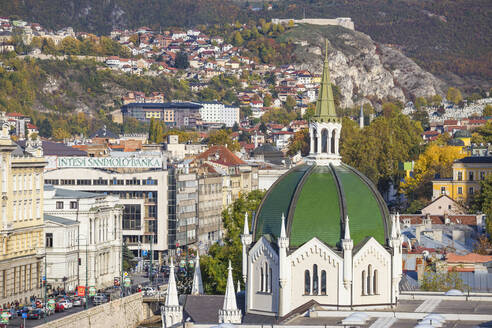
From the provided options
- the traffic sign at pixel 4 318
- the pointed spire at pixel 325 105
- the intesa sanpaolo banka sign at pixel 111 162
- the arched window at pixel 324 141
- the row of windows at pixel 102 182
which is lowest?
the traffic sign at pixel 4 318

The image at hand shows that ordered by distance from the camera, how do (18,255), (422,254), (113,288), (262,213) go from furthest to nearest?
(113,288) → (18,255) → (422,254) → (262,213)

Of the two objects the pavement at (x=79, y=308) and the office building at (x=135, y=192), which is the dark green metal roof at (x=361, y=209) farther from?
the office building at (x=135, y=192)

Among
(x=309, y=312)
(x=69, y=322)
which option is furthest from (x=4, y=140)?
(x=309, y=312)

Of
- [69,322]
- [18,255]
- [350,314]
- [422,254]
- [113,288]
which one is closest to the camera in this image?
[350,314]

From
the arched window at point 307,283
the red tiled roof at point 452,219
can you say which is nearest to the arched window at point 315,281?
the arched window at point 307,283

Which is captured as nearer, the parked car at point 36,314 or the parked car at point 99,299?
the parked car at point 36,314

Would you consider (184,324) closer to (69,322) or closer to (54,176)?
(69,322)
